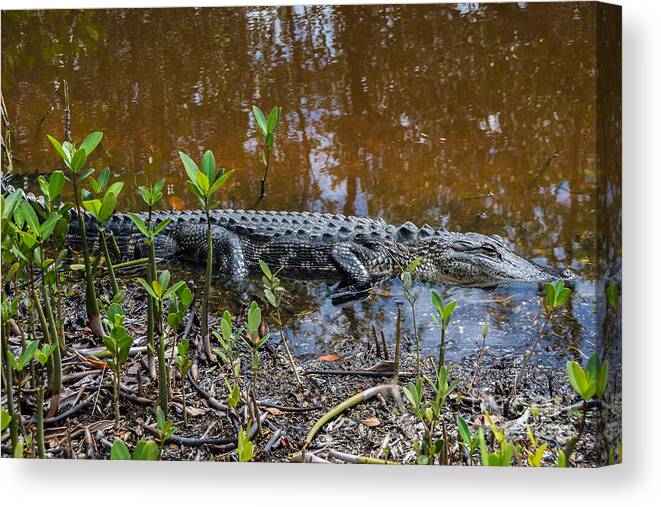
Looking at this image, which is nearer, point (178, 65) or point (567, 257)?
point (567, 257)

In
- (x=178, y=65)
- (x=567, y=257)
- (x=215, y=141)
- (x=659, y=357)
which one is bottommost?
(x=659, y=357)

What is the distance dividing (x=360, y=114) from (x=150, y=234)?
2.80 ft

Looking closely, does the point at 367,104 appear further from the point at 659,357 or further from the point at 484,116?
the point at 659,357

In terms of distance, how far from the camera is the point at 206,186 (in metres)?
2.58

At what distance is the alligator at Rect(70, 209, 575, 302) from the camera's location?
274 cm

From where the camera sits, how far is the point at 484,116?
2730 mm

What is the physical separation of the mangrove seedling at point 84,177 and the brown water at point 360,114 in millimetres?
133

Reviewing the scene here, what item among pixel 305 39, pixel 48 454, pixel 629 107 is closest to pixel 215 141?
pixel 305 39

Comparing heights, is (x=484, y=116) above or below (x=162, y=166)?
above

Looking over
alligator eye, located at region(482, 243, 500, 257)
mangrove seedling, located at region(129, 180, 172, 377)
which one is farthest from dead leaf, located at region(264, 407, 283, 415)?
alligator eye, located at region(482, 243, 500, 257)

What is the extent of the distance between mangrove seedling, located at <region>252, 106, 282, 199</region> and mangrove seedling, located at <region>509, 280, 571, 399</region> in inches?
42.3

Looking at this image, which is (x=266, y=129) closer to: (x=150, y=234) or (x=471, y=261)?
(x=150, y=234)

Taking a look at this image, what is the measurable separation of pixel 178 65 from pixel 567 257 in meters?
1.55

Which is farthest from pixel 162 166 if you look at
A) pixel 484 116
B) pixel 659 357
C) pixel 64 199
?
pixel 659 357
